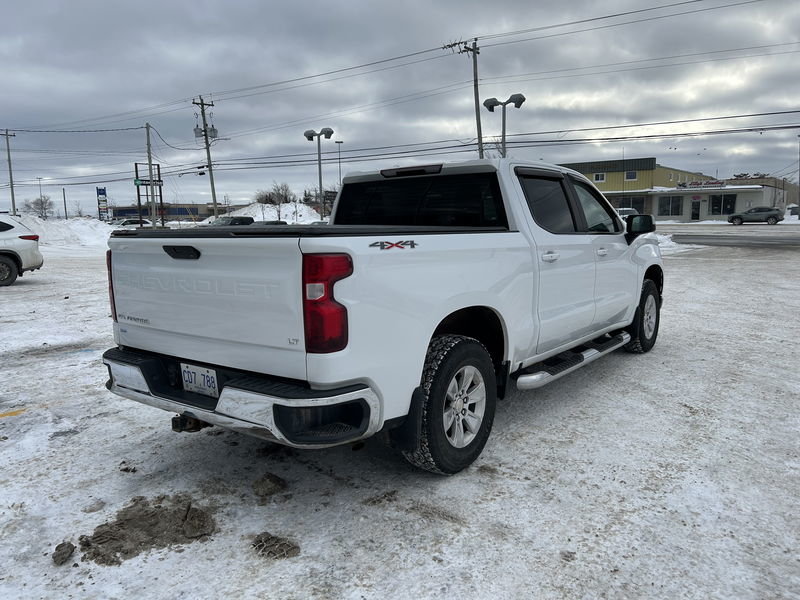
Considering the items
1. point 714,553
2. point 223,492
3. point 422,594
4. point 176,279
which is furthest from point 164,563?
point 714,553

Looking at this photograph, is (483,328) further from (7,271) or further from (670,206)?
(670,206)

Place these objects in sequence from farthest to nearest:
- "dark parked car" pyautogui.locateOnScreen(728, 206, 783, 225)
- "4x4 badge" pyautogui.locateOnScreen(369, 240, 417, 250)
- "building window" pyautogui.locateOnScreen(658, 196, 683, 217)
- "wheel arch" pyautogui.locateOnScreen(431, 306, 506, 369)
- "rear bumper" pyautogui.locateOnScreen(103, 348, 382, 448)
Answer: "building window" pyautogui.locateOnScreen(658, 196, 683, 217)
"dark parked car" pyautogui.locateOnScreen(728, 206, 783, 225)
"wheel arch" pyautogui.locateOnScreen(431, 306, 506, 369)
"4x4 badge" pyautogui.locateOnScreen(369, 240, 417, 250)
"rear bumper" pyautogui.locateOnScreen(103, 348, 382, 448)

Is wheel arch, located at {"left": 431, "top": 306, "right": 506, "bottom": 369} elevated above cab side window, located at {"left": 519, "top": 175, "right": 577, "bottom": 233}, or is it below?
below

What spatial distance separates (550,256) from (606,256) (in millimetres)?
1225

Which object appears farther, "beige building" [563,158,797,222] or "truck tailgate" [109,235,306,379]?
"beige building" [563,158,797,222]

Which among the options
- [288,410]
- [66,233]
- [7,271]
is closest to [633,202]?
[66,233]

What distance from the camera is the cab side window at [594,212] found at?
16.9 ft

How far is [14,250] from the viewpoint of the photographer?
13.2m

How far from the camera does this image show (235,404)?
2912mm

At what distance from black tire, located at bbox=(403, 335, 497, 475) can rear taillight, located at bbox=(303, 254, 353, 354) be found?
747mm

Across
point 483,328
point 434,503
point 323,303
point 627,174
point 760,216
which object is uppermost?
point 627,174

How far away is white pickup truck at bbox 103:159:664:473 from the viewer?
109 inches

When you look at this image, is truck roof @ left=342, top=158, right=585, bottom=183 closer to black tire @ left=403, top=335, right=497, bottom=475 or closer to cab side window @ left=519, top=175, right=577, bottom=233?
cab side window @ left=519, top=175, right=577, bottom=233

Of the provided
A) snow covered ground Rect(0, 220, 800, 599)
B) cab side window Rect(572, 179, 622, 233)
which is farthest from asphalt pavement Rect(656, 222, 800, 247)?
snow covered ground Rect(0, 220, 800, 599)
